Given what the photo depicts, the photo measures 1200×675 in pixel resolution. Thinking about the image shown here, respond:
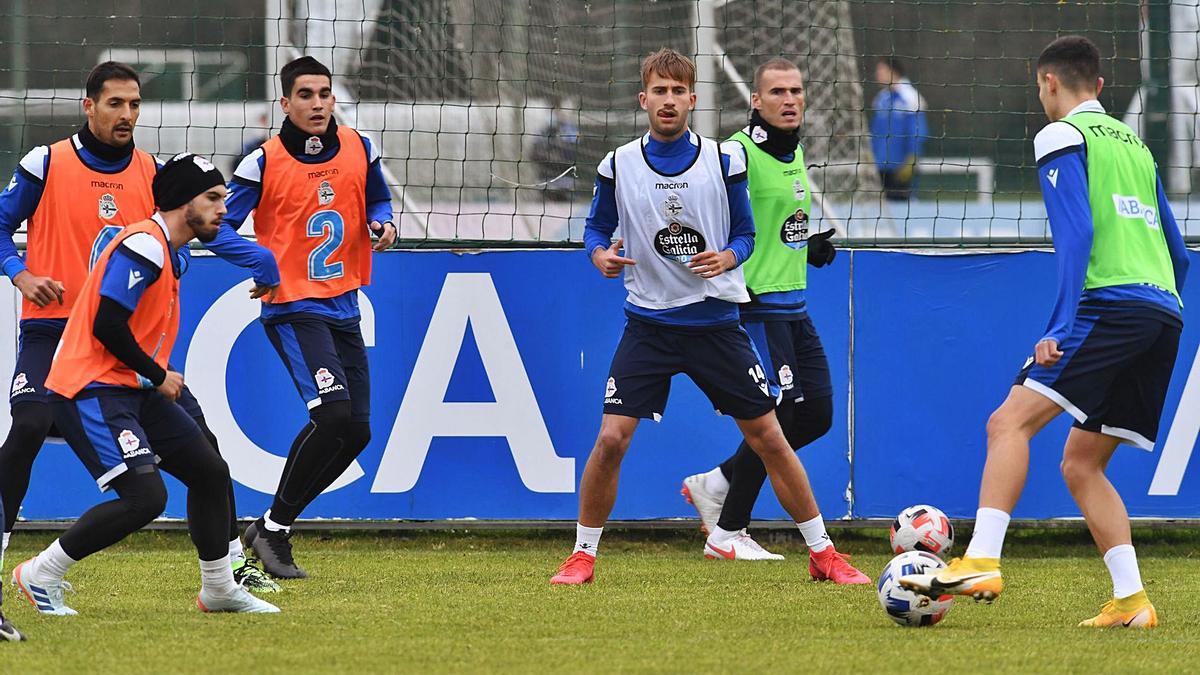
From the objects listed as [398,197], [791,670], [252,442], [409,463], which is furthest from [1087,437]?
[398,197]

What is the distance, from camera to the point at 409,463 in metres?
8.42

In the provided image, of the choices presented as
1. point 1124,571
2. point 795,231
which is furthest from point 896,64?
point 1124,571

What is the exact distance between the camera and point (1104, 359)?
558 centimetres

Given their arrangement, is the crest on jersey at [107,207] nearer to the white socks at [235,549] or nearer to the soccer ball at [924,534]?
the white socks at [235,549]

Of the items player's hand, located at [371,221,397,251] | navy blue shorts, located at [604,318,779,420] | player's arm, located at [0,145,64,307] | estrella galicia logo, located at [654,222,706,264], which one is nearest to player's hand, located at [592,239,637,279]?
estrella galicia logo, located at [654,222,706,264]

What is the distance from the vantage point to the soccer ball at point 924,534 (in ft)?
24.4

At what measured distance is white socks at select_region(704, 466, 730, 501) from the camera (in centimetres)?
820

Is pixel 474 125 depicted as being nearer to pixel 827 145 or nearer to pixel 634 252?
pixel 827 145

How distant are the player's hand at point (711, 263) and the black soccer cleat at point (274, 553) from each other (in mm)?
2209

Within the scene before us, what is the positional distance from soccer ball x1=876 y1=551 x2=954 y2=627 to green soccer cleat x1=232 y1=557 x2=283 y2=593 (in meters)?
2.56

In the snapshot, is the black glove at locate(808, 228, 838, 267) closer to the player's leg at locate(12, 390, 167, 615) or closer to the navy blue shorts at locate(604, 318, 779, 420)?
the navy blue shorts at locate(604, 318, 779, 420)

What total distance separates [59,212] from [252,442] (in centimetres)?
222

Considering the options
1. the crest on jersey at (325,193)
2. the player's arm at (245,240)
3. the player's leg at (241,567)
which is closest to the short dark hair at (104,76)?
the player's arm at (245,240)

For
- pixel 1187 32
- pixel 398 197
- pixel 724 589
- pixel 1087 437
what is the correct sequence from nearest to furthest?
1. pixel 1087 437
2. pixel 724 589
3. pixel 1187 32
4. pixel 398 197
